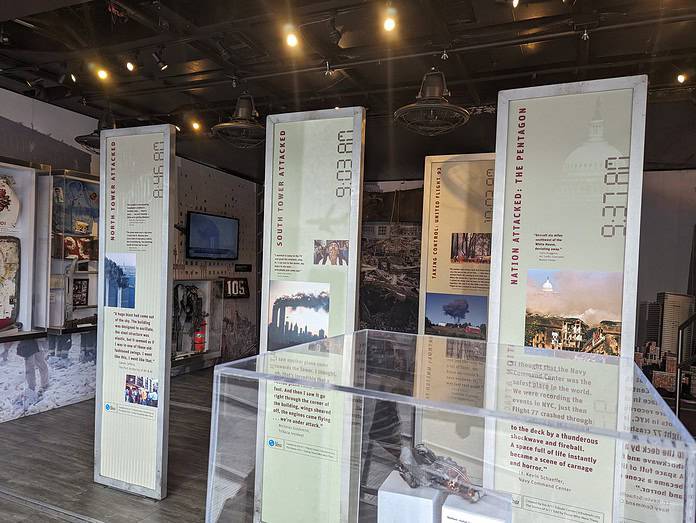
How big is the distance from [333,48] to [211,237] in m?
4.11

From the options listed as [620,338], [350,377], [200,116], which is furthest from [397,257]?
[350,377]

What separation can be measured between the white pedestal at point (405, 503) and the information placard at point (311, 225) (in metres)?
1.35

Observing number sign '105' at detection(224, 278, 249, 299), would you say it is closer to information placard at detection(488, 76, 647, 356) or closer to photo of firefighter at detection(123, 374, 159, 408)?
photo of firefighter at detection(123, 374, 159, 408)

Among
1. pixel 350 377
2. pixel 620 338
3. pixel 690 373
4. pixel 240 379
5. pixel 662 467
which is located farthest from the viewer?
pixel 690 373

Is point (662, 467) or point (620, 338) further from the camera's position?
point (620, 338)

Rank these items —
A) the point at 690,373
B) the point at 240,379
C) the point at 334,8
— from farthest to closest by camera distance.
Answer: the point at 690,373, the point at 334,8, the point at 240,379

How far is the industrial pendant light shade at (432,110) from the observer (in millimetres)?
3172

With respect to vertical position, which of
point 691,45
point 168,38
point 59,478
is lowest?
point 59,478

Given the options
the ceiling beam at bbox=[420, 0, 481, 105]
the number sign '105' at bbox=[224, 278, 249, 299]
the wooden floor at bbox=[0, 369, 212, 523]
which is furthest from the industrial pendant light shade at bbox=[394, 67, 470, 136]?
the number sign '105' at bbox=[224, 278, 249, 299]

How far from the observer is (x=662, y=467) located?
108cm

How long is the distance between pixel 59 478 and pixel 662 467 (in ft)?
12.6

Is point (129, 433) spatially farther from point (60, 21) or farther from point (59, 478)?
point (60, 21)

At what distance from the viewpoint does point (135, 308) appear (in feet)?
11.0

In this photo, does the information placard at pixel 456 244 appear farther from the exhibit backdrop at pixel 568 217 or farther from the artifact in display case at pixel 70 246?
the artifact in display case at pixel 70 246
